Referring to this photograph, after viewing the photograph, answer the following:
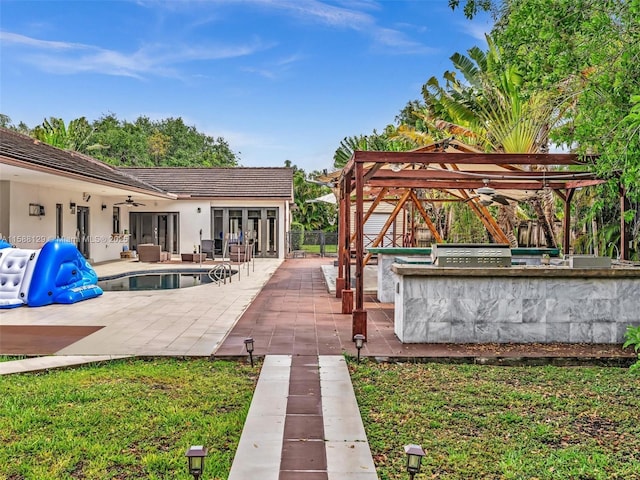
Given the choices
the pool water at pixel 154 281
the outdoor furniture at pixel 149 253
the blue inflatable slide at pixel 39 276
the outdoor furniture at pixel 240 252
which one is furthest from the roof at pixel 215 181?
the blue inflatable slide at pixel 39 276

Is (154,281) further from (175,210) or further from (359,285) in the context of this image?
(359,285)

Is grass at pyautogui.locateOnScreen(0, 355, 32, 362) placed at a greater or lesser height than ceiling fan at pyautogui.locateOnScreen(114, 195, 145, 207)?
lesser

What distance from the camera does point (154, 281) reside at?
15.2 m

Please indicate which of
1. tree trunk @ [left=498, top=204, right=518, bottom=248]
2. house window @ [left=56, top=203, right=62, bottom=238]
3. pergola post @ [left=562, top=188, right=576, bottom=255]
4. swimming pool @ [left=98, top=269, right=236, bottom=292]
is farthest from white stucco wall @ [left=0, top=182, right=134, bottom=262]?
pergola post @ [left=562, top=188, right=576, bottom=255]

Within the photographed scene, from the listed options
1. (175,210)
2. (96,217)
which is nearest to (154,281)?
(96,217)

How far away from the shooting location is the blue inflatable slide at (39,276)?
30.5ft

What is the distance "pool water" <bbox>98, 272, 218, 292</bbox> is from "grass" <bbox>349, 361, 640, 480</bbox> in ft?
31.0

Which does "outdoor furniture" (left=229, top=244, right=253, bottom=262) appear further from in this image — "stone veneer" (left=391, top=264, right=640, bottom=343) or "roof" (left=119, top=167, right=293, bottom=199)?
"stone veneer" (left=391, top=264, right=640, bottom=343)

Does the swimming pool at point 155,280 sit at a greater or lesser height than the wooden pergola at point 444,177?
lesser

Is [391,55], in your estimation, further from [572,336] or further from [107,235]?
[572,336]

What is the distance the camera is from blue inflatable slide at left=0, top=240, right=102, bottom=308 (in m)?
9.30

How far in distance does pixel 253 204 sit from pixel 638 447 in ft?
67.1

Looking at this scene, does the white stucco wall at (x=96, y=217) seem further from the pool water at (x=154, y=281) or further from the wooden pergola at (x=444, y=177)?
the wooden pergola at (x=444, y=177)

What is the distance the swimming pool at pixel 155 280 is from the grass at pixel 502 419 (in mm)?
9482
